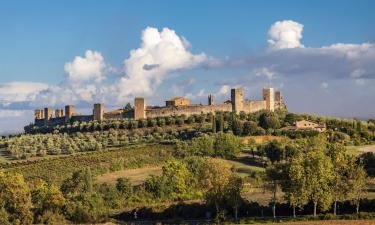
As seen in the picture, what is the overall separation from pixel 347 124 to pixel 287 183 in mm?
51133

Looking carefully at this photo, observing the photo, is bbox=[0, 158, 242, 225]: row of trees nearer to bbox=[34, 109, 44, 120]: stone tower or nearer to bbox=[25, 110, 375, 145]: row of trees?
bbox=[25, 110, 375, 145]: row of trees

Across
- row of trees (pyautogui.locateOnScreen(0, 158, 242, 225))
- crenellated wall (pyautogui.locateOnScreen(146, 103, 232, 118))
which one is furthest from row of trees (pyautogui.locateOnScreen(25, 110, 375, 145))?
row of trees (pyautogui.locateOnScreen(0, 158, 242, 225))

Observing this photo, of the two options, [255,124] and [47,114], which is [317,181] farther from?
[47,114]

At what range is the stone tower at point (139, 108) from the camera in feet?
330

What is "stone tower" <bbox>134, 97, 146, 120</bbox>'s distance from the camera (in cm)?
10056

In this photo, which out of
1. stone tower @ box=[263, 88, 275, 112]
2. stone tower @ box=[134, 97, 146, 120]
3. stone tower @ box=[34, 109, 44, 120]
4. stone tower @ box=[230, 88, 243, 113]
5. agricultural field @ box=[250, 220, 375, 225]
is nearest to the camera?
agricultural field @ box=[250, 220, 375, 225]

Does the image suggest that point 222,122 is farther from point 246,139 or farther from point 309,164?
point 309,164

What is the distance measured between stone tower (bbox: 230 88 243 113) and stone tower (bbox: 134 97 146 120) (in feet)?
48.9

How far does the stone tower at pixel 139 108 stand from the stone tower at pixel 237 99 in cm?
1492

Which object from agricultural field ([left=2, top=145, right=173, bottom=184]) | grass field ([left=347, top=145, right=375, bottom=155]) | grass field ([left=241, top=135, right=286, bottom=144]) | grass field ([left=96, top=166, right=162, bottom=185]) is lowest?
grass field ([left=96, top=166, right=162, bottom=185])

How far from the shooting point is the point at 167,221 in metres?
44.1

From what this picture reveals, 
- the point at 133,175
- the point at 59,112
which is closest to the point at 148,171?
the point at 133,175

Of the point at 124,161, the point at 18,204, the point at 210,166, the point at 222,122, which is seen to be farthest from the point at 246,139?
the point at 18,204

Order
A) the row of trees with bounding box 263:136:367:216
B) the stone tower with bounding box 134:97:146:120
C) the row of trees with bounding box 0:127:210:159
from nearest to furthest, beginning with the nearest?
1. the row of trees with bounding box 263:136:367:216
2. the row of trees with bounding box 0:127:210:159
3. the stone tower with bounding box 134:97:146:120
